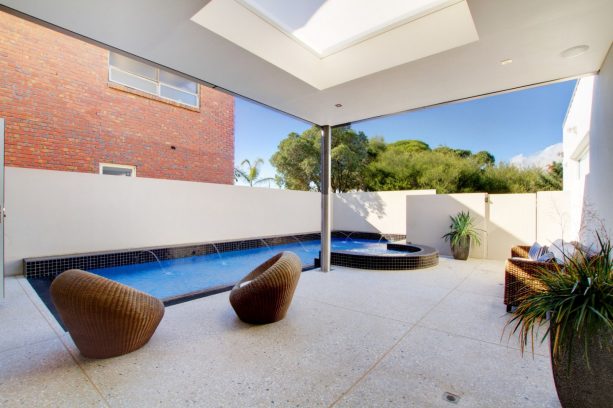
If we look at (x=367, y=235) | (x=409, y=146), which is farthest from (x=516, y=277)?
(x=409, y=146)

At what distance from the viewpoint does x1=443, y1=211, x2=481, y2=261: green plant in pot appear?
737 cm

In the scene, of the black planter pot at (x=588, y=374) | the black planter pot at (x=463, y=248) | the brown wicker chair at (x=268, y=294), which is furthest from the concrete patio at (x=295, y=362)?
the black planter pot at (x=463, y=248)

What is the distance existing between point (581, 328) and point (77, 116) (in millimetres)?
10666

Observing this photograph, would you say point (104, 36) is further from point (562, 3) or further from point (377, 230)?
point (377, 230)

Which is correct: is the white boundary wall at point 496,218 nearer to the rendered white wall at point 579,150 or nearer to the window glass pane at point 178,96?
the rendered white wall at point 579,150

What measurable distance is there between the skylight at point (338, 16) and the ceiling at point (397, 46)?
0.11m

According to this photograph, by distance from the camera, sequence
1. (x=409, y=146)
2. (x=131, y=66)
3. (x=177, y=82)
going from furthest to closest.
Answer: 1. (x=409, y=146)
2. (x=177, y=82)
3. (x=131, y=66)

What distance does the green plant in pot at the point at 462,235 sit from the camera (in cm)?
737

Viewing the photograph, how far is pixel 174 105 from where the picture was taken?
10.3 meters

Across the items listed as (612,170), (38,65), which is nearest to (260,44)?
(612,170)

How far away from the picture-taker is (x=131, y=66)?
952cm

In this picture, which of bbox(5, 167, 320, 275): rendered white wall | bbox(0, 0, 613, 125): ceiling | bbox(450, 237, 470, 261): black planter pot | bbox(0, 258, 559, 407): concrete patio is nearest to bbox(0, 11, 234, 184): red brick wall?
bbox(5, 167, 320, 275): rendered white wall

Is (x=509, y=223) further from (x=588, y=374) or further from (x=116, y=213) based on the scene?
(x=116, y=213)

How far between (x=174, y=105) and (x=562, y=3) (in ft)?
33.8
